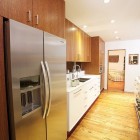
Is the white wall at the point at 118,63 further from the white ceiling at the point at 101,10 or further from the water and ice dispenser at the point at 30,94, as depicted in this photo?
the water and ice dispenser at the point at 30,94

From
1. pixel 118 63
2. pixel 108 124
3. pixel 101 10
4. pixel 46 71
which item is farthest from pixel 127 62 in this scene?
pixel 46 71

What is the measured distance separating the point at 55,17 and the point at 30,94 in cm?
108

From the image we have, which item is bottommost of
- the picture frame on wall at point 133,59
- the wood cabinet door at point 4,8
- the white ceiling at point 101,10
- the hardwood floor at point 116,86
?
the hardwood floor at point 116,86

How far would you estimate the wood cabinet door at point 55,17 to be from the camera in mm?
→ 1469

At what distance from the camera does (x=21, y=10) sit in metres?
1.09

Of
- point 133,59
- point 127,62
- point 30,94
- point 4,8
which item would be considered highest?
point 4,8

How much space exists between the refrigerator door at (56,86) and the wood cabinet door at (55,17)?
0.13 m

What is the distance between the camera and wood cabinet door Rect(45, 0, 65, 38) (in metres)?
1.47

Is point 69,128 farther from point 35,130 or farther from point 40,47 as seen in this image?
point 40,47

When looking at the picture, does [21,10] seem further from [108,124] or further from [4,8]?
[108,124]

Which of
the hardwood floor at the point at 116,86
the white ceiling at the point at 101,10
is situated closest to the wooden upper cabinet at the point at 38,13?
the white ceiling at the point at 101,10

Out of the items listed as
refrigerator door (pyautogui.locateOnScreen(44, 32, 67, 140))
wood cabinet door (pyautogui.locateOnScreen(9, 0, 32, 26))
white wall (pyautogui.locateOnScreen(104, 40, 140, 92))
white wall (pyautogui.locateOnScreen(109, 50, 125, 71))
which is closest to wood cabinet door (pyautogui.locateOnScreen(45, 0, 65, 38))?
refrigerator door (pyautogui.locateOnScreen(44, 32, 67, 140))

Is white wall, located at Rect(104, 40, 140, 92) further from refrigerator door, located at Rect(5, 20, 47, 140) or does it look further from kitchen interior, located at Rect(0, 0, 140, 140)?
refrigerator door, located at Rect(5, 20, 47, 140)

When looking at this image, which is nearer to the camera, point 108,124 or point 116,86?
point 108,124
